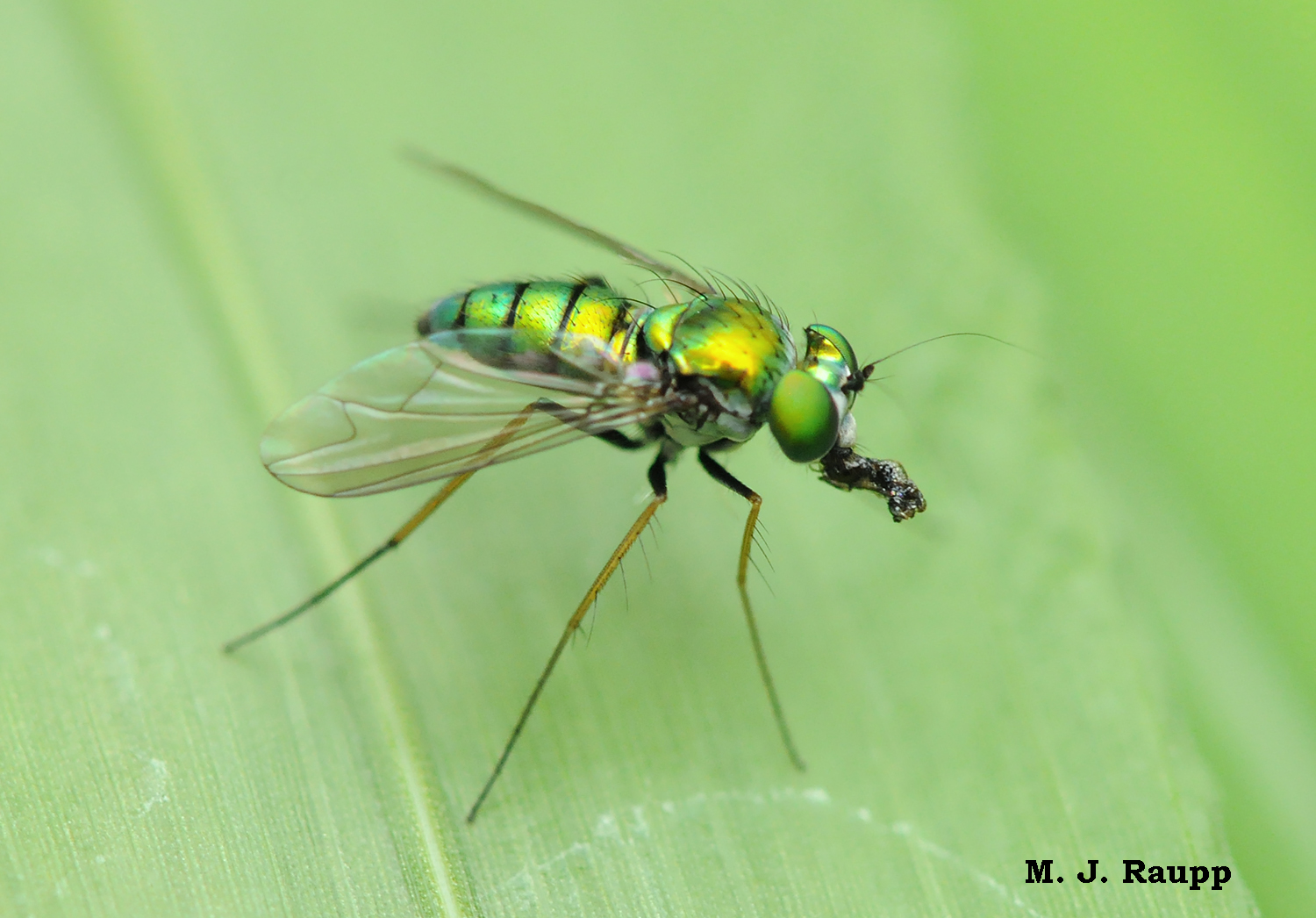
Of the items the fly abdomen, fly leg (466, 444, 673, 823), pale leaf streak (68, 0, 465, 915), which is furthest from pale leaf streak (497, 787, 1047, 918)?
the fly abdomen

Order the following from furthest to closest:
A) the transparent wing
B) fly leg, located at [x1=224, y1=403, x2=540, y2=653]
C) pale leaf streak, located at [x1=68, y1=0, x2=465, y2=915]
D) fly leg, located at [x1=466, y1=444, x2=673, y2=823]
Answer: pale leaf streak, located at [x1=68, y1=0, x2=465, y2=915] → fly leg, located at [x1=224, y1=403, x2=540, y2=653] → fly leg, located at [x1=466, y1=444, x2=673, y2=823] → the transparent wing

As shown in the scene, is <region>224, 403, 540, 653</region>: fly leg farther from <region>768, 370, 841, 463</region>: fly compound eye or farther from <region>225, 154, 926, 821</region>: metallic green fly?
<region>768, 370, 841, 463</region>: fly compound eye

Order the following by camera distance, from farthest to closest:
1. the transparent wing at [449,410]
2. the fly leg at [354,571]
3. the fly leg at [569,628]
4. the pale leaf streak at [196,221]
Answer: the pale leaf streak at [196,221], the fly leg at [354,571], the fly leg at [569,628], the transparent wing at [449,410]

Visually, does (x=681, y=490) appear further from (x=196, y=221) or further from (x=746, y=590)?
(x=196, y=221)

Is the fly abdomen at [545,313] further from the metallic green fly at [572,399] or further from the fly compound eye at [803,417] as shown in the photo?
the fly compound eye at [803,417]

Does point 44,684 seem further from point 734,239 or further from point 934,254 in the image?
point 934,254

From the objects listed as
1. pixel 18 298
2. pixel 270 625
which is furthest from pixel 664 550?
pixel 18 298
